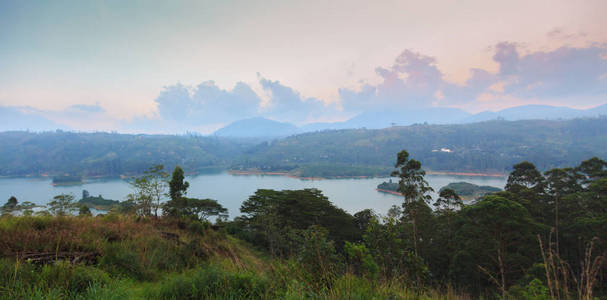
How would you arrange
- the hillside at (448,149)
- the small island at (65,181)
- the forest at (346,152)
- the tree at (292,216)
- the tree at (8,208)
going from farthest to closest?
1. the forest at (346,152)
2. the hillside at (448,149)
3. the small island at (65,181)
4. the tree at (292,216)
5. the tree at (8,208)

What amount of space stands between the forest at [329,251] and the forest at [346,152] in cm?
8413

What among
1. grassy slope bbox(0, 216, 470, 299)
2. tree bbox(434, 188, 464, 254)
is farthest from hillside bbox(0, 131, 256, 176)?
grassy slope bbox(0, 216, 470, 299)

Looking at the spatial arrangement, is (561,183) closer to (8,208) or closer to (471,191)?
(8,208)

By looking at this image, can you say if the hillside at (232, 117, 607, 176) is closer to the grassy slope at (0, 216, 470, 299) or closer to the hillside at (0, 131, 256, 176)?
the hillside at (0, 131, 256, 176)

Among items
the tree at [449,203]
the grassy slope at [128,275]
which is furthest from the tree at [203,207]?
the grassy slope at [128,275]

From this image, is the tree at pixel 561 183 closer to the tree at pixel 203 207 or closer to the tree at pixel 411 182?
the tree at pixel 411 182

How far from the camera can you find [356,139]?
184 m

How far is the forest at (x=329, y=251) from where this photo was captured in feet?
8.71

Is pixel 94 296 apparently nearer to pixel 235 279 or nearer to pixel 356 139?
pixel 235 279

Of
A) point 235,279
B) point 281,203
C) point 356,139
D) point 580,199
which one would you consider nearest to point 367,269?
point 235,279

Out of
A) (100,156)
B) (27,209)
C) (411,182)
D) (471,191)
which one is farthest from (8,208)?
(100,156)

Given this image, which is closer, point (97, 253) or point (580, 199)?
point (97, 253)

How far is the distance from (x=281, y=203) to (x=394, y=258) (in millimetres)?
19326

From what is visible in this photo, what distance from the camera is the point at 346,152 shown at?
147625 mm
